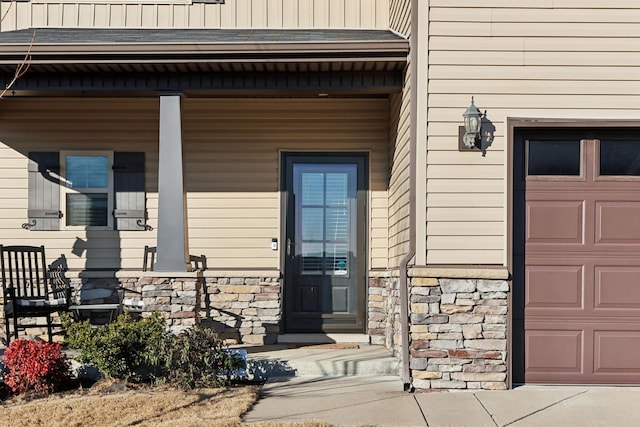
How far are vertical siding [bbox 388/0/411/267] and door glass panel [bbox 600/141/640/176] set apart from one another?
1.69 meters

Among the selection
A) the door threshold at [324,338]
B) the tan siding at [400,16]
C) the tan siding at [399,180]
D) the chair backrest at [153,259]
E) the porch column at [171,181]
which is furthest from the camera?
the chair backrest at [153,259]

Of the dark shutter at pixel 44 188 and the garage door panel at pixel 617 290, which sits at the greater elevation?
the dark shutter at pixel 44 188

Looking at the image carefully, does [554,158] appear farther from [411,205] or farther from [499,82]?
[411,205]

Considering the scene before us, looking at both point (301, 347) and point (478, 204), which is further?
point (301, 347)

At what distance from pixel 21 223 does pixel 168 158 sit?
223 centimetres

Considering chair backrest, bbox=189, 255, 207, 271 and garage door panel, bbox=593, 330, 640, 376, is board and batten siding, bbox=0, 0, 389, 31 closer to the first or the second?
chair backrest, bbox=189, 255, 207, 271

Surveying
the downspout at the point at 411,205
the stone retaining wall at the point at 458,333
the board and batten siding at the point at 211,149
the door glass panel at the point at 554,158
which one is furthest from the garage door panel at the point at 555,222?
the board and batten siding at the point at 211,149

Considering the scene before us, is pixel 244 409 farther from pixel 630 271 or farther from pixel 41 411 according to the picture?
pixel 630 271

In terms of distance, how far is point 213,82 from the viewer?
7281 millimetres

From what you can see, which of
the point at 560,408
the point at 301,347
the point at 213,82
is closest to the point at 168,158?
the point at 213,82

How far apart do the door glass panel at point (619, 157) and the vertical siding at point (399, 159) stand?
169 cm

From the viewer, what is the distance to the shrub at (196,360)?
6258 mm

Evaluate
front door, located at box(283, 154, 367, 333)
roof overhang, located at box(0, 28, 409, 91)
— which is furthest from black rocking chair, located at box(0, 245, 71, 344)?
front door, located at box(283, 154, 367, 333)

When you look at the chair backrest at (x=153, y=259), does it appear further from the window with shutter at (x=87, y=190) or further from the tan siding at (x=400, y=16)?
the tan siding at (x=400, y=16)
